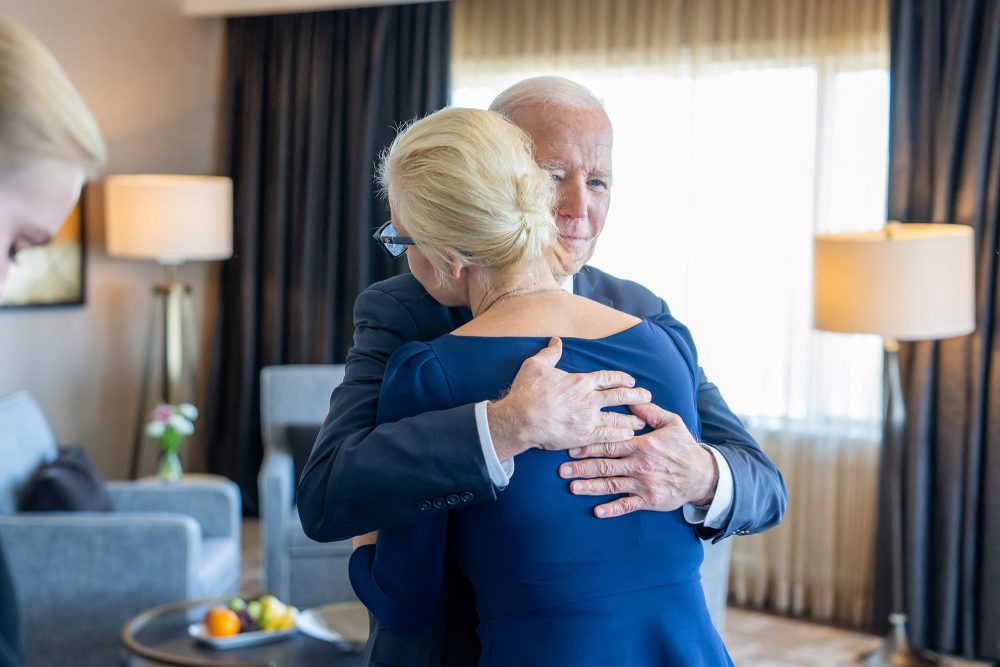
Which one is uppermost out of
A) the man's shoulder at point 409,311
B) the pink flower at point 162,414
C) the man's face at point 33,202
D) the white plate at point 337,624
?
the man's face at point 33,202

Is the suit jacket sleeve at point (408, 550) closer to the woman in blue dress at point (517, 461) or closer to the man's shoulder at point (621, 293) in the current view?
the woman in blue dress at point (517, 461)

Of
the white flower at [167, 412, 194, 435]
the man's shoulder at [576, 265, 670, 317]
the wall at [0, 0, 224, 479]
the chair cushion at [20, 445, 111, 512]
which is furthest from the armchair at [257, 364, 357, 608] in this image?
the man's shoulder at [576, 265, 670, 317]

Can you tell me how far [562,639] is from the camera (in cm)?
136

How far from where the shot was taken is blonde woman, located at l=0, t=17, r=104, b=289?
852 mm

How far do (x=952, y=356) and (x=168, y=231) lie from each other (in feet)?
12.0

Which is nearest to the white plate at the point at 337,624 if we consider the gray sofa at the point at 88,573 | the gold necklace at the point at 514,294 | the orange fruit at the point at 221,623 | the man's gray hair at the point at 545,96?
the orange fruit at the point at 221,623

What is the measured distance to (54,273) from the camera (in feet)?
18.6

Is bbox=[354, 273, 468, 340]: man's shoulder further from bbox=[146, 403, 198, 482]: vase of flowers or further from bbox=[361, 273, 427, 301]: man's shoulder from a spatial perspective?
bbox=[146, 403, 198, 482]: vase of flowers

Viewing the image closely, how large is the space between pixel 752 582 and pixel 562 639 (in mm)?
4214

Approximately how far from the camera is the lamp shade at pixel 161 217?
5668 millimetres

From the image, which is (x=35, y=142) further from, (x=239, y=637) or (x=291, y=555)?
(x=291, y=555)

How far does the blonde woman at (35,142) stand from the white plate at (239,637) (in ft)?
9.37

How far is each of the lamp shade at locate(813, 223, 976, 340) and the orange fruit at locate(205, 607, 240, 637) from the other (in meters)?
2.40

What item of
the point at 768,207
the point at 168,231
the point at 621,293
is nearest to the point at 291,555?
the point at 168,231
